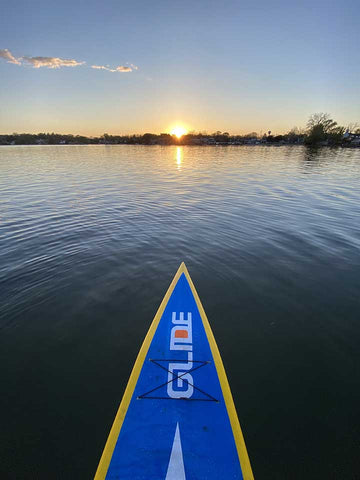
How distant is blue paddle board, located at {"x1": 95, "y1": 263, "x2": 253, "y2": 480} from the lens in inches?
115

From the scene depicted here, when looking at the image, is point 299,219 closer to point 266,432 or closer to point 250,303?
point 250,303

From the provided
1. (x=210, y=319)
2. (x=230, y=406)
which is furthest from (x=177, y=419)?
(x=210, y=319)

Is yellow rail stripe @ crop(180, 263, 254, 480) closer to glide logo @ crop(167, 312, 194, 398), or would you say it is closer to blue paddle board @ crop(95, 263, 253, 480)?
blue paddle board @ crop(95, 263, 253, 480)

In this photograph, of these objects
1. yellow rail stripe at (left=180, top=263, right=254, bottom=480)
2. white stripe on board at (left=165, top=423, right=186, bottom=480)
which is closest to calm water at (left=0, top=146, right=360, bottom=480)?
yellow rail stripe at (left=180, top=263, right=254, bottom=480)

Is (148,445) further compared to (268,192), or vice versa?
(268,192)

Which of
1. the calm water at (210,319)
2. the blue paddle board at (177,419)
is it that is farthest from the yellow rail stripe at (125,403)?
the calm water at (210,319)

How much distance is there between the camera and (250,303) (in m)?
5.81

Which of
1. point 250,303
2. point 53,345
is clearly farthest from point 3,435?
point 250,303

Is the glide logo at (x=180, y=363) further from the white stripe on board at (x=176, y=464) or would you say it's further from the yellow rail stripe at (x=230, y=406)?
the white stripe on board at (x=176, y=464)

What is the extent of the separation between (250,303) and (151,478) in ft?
13.2

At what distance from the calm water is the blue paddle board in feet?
0.66

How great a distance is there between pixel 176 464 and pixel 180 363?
4.97 feet

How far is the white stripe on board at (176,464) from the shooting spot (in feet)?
9.18

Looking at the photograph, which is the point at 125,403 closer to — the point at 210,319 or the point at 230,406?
the point at 230,406
